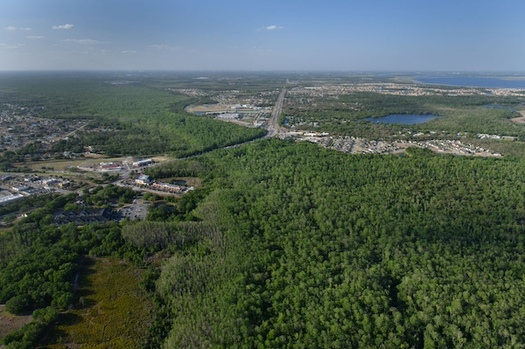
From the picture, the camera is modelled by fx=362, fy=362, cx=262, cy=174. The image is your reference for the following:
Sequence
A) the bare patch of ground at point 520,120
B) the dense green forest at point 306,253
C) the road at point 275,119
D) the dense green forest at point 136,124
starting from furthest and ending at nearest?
1. the bare patch of ground at point 520,120
2. the road at point 275,119
3. the dense green forest at point 136,124
4. the dense green forest at point 306,253

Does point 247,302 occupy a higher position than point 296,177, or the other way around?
point 296,177

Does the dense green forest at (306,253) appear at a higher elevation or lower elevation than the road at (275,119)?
lower

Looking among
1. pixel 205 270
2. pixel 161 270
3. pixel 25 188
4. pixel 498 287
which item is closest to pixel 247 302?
pixel 205 270

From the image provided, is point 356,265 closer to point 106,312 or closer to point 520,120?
point 106,312

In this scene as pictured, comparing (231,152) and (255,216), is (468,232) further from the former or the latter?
(231,152)

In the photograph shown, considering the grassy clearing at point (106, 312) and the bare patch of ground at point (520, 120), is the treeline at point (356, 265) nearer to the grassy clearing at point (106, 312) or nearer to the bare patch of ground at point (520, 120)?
the grassy clearing at point (106, 312)

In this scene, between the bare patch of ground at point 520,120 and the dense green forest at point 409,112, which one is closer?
the dense green forest at point 409,112

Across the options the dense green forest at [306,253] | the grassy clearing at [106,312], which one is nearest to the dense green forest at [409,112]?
the dense green forest at [306,253]
